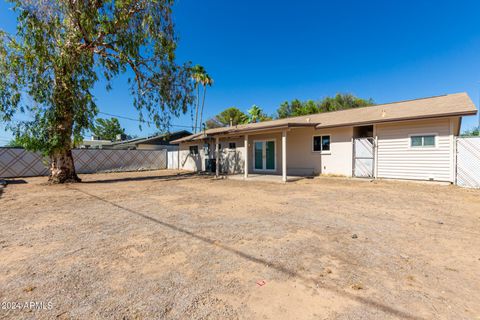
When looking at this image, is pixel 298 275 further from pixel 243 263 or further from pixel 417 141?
pixel 417 141

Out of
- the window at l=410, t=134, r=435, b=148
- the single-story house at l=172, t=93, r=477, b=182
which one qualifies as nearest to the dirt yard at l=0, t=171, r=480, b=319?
the single-story house at l=172, t=93, r=477, b=182

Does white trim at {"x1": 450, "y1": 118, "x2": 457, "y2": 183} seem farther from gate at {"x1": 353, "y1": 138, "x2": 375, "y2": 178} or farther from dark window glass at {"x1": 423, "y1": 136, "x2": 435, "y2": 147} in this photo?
gate at {"x1": 353, "y1": 138, "x2": 375, "y2": 178}

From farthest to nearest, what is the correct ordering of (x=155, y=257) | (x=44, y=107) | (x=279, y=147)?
(x=279, y=147) → (x=44, y=107) → (x=155, y=257)

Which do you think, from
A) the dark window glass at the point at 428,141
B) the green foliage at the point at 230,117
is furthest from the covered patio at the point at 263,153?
the green foliage at the point at 230,117

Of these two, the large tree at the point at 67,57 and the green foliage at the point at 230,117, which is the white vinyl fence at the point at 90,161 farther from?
the green foliage at the point at 230,117

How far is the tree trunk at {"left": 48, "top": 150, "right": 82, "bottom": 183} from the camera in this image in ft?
34.0

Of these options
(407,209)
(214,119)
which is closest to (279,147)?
(407,209)

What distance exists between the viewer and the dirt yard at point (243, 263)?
6.32 feet

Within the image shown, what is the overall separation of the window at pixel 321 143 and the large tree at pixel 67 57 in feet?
27.8

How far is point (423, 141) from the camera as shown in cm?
880

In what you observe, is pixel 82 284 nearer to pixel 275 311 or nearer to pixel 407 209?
pixel 275 311

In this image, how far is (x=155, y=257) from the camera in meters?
2.86

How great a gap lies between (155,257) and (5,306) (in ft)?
4.39

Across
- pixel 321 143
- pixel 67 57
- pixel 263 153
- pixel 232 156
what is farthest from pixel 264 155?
pixel 67 57
